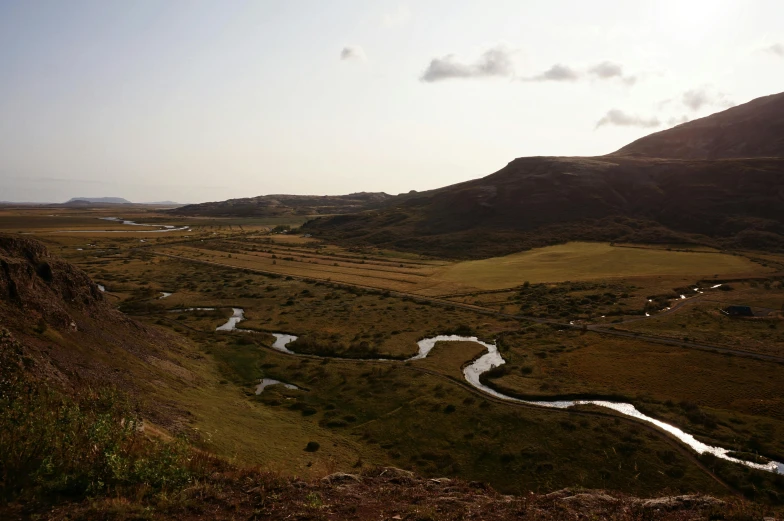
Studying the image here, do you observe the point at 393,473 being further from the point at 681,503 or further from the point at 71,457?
the point at 71,457

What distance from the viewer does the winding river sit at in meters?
39.9

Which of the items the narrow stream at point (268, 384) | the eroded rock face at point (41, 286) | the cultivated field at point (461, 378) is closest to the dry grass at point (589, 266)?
the cultivated field at point (461, 378)

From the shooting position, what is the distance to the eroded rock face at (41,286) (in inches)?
1665

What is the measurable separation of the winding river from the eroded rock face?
23754 mm

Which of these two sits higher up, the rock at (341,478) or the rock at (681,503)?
the rock at (681,503)

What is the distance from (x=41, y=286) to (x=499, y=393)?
54492 millimetres

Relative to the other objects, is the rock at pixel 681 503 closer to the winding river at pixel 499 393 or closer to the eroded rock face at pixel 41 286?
the winding river at pixel 499 393

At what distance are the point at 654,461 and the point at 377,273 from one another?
113238 mm

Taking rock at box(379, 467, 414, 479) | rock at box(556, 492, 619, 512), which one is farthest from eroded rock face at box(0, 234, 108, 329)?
rock at box(556, 492, 619, 512)

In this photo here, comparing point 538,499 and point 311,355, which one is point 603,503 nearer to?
→ point 538,499

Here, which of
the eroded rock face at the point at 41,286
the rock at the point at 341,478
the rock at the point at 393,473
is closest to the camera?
the rock at the point at 341,478

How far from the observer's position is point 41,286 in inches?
1891

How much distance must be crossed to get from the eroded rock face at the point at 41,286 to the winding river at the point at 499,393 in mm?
23754

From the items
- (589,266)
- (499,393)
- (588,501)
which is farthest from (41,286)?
(589,266)
